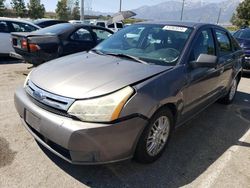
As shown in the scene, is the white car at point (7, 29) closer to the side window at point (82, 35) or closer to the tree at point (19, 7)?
the side window at point (82, 35)

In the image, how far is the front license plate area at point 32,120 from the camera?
2781 millimetres

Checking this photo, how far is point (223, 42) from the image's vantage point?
16.1 feet

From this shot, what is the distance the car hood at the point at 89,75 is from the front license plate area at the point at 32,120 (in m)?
0.30

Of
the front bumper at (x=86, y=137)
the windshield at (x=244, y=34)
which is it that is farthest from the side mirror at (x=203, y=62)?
the windshield at (x=244, y=34)

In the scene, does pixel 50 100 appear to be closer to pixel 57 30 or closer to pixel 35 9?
pixel 57 30

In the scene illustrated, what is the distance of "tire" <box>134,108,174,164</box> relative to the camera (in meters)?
2.92

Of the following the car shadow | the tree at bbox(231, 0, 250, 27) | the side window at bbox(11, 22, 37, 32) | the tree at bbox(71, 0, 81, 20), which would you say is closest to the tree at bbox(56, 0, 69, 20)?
the tree at bbox(71, 0, 81, 20)

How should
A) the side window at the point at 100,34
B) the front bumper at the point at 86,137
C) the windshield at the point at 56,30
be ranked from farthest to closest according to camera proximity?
1. the side window at the point at 100,34
2. the windshield at the point at 56,30
3. the front bumper at the point at 86,137

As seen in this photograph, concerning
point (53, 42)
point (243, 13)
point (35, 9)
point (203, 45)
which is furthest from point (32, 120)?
point (35, 9)

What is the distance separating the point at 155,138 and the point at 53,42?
168 inches

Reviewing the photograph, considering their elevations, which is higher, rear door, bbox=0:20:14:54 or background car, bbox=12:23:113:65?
background car, bbox=12:23:113:65

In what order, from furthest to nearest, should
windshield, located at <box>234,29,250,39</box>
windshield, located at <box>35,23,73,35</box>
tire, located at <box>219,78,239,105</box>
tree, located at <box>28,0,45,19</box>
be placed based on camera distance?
tree, located at <box>28,0,45,19</box> → windshield, located at <box>234,29,250,39</box> → windshield, located at <box>35,23,73,35</box> → tire, located at <box>219,78,239,105</box>

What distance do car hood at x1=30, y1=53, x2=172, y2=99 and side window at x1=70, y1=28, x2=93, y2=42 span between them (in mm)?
3523

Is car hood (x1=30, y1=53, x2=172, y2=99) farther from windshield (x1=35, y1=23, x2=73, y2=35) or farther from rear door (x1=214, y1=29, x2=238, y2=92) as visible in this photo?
windshield (x1=35, y1=23, x2=73, y2=35)
